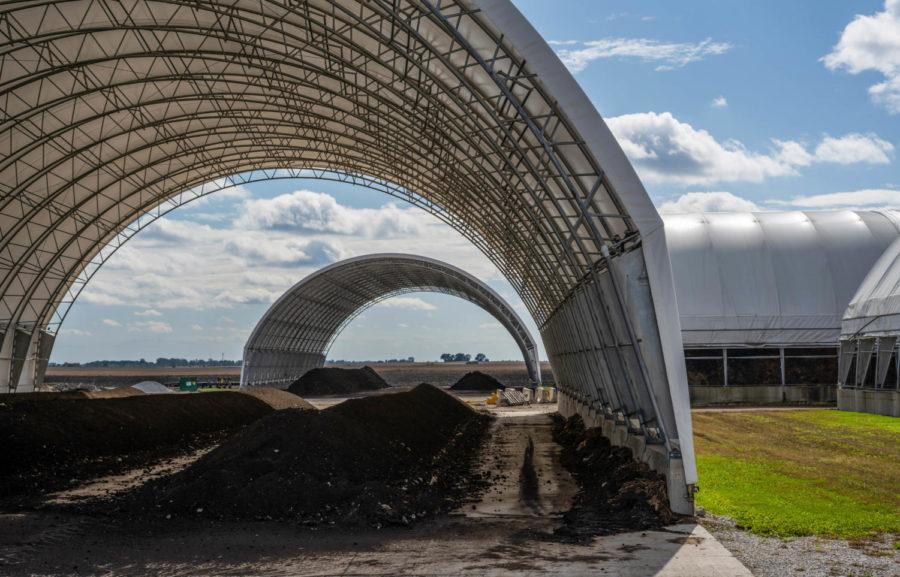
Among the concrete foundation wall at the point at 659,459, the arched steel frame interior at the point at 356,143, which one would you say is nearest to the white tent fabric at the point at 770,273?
the arched steel frame interior at the point at 356,143


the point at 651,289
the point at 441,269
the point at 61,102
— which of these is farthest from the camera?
the point at 441,269

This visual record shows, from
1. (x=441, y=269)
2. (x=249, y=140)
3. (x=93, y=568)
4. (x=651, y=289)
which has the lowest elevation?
(x=93, y=568)

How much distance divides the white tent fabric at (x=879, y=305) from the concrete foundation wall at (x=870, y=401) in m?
2.72

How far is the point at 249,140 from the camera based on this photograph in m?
46.5

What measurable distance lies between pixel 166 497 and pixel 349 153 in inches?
1319

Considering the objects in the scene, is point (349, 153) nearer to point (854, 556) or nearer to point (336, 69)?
point (336, 69)

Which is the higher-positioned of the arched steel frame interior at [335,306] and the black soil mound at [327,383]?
the arched steel frame interior at [335,306]

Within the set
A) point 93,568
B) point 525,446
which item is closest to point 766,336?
point 525,446

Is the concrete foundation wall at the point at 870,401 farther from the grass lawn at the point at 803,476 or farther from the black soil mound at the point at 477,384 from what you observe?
the black soil mound at the point at 477,384

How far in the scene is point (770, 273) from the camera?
50688 millimetres

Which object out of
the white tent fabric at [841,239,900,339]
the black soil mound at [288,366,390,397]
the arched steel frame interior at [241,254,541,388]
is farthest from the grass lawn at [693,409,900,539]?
the black soil mound at [288,366,390,397]

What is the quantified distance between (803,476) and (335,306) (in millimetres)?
64425

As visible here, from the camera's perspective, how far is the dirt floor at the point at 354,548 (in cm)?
1275

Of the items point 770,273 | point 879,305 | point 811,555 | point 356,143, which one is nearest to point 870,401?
point 879,305
